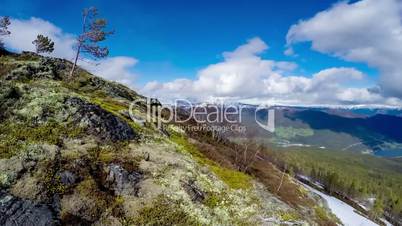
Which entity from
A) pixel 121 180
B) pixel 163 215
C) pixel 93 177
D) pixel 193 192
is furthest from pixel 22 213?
pixel 193 192

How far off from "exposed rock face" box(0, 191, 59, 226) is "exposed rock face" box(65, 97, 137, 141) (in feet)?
36.8

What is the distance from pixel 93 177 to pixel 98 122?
8467 millimetres

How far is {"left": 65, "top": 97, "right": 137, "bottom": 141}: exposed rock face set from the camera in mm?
30078

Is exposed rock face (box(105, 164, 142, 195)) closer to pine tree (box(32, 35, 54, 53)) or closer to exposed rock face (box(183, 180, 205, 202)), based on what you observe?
exposed rock face (box(183, 180, 205, 202))

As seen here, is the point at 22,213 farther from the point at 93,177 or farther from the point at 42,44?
Answer: the point at 42,44

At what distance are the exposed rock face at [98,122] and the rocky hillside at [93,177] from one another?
94 mm

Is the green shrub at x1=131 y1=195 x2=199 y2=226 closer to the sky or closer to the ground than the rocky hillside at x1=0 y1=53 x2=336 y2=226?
closer to the ground

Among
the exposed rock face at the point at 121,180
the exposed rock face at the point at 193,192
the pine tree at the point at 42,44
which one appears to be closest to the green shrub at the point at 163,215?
the exposed rock face at the point at 121,180

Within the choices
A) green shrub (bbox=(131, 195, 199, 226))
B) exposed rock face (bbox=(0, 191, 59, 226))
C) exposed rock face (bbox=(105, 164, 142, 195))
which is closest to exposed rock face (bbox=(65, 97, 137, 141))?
exposed rock face (bbox=(105, 164, 142, 195))

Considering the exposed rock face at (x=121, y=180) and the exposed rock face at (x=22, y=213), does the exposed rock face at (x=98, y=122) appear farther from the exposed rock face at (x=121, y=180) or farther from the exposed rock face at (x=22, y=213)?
the exposed rock face at (x=22, y=213)

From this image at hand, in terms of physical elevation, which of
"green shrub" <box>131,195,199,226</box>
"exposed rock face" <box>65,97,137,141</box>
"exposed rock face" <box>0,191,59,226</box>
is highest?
"exposed rock face" <box>65,97,137,141</box>

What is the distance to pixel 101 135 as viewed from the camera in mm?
29922

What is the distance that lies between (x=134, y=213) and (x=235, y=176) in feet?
66.0

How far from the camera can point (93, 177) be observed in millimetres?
23500
